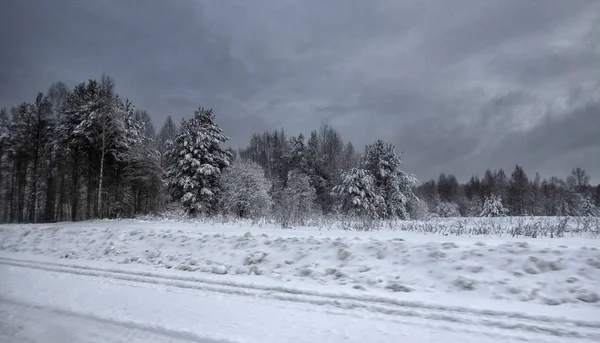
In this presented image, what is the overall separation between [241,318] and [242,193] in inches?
1235

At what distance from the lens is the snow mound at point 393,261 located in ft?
19.7

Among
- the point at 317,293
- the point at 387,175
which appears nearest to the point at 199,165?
the point at 387,175

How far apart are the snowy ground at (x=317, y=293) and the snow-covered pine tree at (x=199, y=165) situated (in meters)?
23.3

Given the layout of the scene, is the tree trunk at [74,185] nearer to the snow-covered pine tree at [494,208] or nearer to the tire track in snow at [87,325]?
the tire track in snow at [87,325]

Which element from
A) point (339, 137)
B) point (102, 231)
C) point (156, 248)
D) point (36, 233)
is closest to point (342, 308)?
point (156, 248)

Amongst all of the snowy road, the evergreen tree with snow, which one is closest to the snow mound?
the snowy road

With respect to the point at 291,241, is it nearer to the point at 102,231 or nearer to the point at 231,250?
the point at 231,250

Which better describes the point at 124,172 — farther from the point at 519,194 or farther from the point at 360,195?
the point at 519,194

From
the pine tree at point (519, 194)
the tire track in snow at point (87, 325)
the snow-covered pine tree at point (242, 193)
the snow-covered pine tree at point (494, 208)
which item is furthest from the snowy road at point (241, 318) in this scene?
the pine tree at point (519, 194)

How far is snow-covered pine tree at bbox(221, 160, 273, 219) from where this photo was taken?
35781 millimetres

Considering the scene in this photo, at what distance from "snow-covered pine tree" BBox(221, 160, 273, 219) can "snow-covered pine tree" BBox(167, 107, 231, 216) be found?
100cm

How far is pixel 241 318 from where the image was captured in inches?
201

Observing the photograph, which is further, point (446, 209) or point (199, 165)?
point (446, 209)

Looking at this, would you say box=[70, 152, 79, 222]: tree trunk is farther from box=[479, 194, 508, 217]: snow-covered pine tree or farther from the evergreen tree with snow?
box=[479, 194, 508, 217]: snow-covered pine tree
